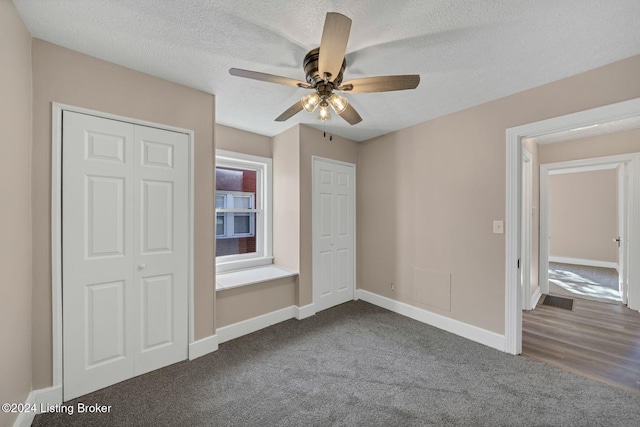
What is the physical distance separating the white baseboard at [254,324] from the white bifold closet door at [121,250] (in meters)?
0.42

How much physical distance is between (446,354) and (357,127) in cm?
271

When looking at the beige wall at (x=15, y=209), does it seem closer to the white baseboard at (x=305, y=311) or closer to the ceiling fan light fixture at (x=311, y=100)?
the ceiling fan light fixture at (x=311, y=100)

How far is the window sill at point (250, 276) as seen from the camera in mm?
2744

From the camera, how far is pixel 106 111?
1.92 metres

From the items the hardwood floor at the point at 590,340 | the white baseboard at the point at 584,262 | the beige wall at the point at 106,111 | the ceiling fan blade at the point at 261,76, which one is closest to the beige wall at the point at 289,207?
the beige wall at the point at 106,111

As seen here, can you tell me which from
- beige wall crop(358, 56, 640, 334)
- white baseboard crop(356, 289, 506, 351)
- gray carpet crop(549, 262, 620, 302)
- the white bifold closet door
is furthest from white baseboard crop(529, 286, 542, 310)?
the white bifold closet door

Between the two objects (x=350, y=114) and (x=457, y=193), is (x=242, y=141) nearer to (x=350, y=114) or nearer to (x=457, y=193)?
(x=350, y=114)

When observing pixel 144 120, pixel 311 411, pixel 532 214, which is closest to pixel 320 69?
pixel 144 120

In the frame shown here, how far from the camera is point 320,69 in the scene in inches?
58.3

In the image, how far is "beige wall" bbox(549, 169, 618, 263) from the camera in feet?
19.3

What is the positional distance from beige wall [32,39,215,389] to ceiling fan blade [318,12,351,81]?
145cm

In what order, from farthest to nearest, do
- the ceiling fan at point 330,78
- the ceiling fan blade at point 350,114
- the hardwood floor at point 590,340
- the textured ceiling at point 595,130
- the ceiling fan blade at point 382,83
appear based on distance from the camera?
the textured ceiling at point 595,130
the hardwood floor at point 590,340
the ceiling fan blade at point 350,114
the ceiling fan blade at point 382,83
the ceiling fan at point 330,78

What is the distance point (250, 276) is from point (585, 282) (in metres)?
6.06

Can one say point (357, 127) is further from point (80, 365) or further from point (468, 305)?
point (80, 365)
